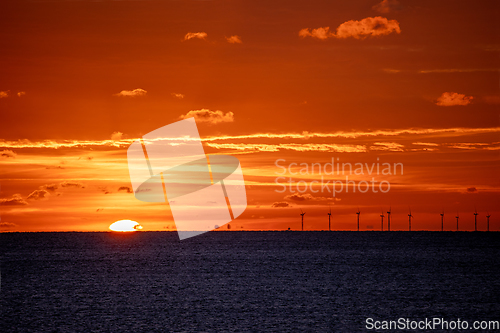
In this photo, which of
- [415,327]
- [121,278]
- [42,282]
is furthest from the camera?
[121,278]

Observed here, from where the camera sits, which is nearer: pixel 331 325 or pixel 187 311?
pixel 331 325

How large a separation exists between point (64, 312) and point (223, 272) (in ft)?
208

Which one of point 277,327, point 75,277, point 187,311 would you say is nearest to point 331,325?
point 277,327

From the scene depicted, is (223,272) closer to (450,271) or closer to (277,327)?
(450,271)

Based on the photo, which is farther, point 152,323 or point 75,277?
point 75,277

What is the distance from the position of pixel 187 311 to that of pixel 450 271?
298 ft

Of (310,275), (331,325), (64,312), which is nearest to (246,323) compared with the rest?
(331,325)

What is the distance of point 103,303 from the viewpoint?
85.4 metres

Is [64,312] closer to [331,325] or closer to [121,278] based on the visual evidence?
[331,325]

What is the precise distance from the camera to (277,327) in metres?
65.8

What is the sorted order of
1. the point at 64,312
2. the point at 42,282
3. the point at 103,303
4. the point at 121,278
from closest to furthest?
1. the point at 64,312
2. the point at 103,303
3. the point at 42,282
4. the point at 121,278

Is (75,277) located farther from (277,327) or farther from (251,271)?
(277,327)

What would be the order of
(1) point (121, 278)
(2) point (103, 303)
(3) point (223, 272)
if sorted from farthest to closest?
(3) point (223, 272) → (1) point (121, 278) → (2) point (103, 303)

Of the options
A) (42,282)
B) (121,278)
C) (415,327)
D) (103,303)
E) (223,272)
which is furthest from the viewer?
(223,272)
